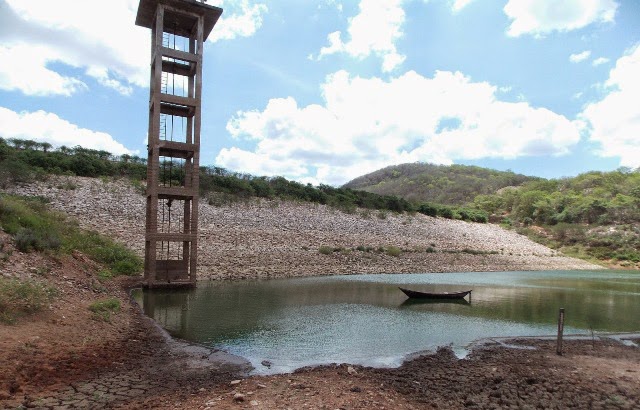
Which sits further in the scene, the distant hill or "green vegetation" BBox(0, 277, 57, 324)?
the distant hill

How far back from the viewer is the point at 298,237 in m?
36.1

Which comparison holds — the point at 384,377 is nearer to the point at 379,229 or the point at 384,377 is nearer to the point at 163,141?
the point at 163,141

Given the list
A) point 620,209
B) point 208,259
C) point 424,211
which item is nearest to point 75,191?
point 208,259

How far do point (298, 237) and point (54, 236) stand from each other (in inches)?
837

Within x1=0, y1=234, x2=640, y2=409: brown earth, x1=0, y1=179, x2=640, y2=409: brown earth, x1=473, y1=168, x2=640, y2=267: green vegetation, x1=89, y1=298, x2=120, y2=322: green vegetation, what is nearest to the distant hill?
x1=473, y1=168, x2=640, y2=267: green vegetation

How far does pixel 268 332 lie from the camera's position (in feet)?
43.2

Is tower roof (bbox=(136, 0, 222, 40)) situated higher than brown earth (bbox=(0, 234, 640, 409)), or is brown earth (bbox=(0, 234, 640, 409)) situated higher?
tower roof (bbox=(136, 0, 222, 40))

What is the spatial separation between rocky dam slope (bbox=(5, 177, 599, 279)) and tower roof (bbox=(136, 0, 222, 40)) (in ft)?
39.6

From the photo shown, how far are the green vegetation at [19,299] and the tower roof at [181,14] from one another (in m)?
16.0

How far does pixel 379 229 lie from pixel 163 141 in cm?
2724

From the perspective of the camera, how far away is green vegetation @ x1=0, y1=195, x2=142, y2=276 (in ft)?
47.7

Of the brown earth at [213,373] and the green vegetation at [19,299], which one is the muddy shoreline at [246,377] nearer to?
the brown earth at [213,373]

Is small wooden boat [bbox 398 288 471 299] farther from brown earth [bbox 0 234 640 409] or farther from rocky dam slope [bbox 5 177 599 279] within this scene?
rocky dam slope [bbox 5 177 599 279]

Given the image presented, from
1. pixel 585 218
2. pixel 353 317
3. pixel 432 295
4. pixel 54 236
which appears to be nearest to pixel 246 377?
pixel 353 317
